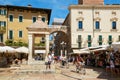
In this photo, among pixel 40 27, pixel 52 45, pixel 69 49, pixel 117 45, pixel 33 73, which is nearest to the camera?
pixel 117 45

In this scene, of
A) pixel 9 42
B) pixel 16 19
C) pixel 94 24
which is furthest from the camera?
pixel 94 24

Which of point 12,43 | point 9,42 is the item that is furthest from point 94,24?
point 9,42

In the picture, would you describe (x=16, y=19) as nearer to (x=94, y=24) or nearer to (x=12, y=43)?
(x=12, y=43)

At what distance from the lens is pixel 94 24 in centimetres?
5734

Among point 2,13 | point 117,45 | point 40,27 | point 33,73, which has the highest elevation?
point 2,13

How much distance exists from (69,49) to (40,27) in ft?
84.7

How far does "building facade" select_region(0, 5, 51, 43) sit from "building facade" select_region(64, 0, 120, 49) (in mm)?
6162

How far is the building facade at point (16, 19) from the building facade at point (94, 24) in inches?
243

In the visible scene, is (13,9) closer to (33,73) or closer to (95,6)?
(95,6)

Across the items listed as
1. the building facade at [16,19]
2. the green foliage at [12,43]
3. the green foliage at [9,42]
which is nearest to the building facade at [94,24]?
the building facade at [16,19]

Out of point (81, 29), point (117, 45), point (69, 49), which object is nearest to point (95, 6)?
point (81, 29)

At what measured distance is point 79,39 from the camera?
186 ft

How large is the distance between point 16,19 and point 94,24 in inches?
648

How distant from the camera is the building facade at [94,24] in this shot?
5700 centimetres
